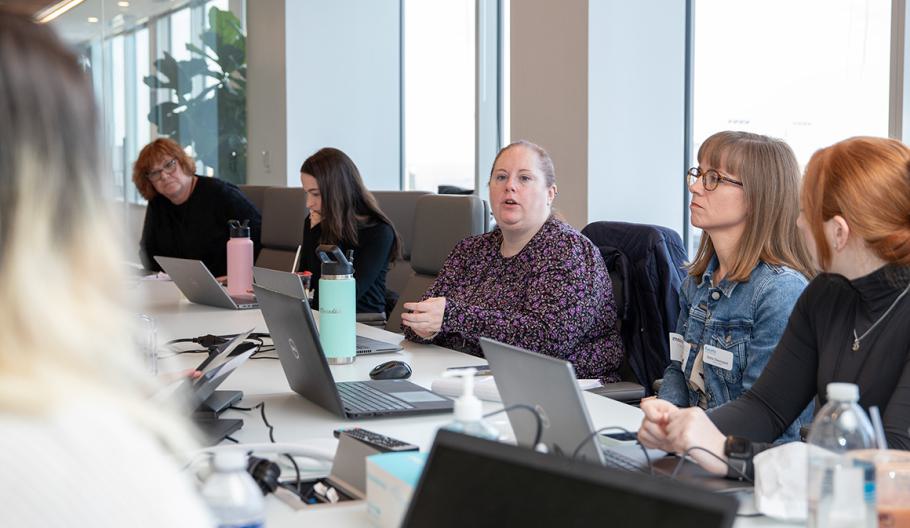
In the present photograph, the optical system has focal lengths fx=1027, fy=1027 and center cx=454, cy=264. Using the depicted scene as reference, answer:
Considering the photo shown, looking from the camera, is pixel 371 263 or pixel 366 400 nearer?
pixel 366 400

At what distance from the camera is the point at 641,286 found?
279cm

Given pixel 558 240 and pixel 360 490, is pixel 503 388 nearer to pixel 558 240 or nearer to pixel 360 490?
pixel 360 490

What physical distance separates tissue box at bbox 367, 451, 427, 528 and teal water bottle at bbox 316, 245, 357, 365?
1060 mm

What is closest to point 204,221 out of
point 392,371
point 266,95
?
point 266,95

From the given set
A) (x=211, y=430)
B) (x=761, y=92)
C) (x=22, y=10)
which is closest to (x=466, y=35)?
(x=761, y=92)

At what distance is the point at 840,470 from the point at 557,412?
340mm

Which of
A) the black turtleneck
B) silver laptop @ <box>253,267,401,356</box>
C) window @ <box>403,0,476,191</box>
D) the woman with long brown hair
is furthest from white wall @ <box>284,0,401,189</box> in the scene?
the black turtleneck

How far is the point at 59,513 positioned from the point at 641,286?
228cm

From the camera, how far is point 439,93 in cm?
571

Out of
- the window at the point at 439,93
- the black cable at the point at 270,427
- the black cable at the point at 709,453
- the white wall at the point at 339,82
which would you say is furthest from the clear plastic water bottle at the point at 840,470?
the white wall at the point at 339,82

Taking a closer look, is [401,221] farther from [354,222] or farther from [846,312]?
[846,312]

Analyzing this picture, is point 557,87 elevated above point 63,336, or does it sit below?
above

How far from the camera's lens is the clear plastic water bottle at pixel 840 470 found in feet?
3.54

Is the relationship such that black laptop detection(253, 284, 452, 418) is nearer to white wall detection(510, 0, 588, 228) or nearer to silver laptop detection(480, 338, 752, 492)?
silver laptop detection(480, 338, 752, 492)
